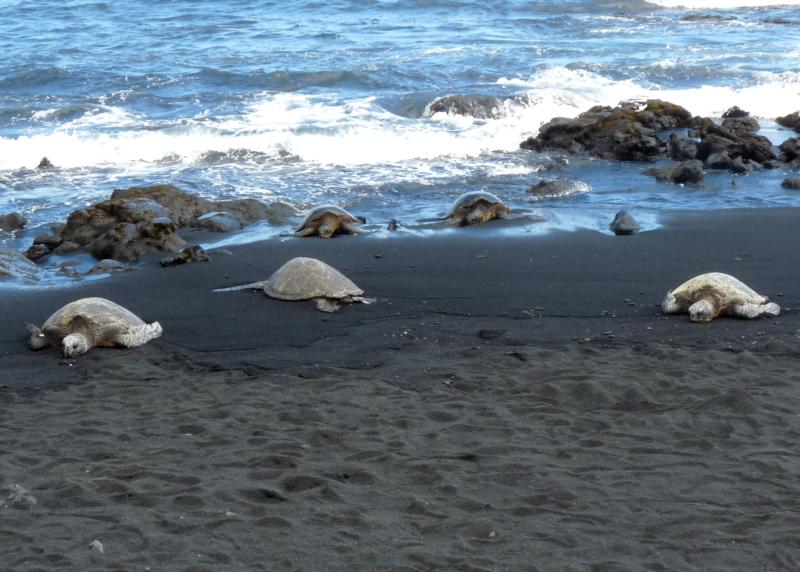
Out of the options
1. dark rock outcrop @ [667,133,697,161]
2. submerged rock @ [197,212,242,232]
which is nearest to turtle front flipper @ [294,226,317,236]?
submerged rock @ [197,212,242,232]

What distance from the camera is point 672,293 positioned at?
782cm

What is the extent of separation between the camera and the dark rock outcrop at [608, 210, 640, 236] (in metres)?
9.83

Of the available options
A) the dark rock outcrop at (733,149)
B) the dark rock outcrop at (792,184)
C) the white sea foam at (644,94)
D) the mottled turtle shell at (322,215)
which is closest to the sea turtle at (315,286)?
the mottled turtle shell at (322,215)

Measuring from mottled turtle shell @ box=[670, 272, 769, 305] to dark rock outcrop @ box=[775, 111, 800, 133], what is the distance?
27.7 ft

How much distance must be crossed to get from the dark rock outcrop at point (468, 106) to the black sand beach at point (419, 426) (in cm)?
788

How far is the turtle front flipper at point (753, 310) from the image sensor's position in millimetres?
7574

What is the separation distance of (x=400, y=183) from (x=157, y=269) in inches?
168

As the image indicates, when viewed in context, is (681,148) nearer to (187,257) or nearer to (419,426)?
(187,257)

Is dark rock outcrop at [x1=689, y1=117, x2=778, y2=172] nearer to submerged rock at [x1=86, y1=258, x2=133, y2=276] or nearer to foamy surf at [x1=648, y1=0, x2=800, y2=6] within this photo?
submerged rock at [x1=86, y1=258, x2=133, y2=276]

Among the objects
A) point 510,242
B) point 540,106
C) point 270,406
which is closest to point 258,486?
point 270,406

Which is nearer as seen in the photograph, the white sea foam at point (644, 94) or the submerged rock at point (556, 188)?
the submerged rock at point (556, 188)

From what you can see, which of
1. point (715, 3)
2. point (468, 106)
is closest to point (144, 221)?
point (468, 106)

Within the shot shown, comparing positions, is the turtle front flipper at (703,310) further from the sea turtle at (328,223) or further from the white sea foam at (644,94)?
the white sea foam at (644,94)

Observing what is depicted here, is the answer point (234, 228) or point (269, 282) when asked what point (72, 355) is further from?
point (234, 228)
